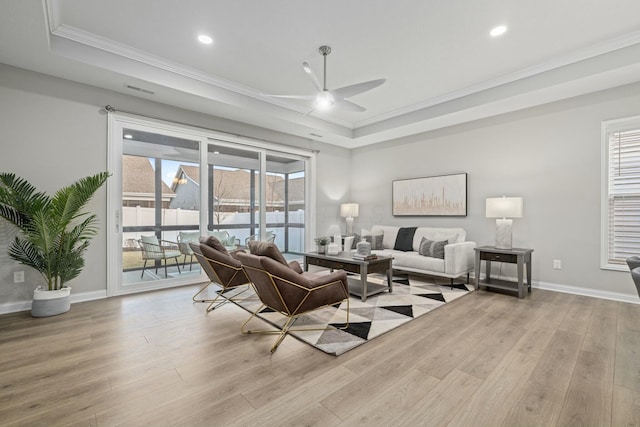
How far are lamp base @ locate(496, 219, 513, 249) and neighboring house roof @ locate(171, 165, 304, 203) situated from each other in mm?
3844

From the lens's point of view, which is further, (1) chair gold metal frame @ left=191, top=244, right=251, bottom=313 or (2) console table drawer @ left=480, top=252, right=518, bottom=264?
(2) console table drawer @ left=480, top=252, right=518, bottom=264

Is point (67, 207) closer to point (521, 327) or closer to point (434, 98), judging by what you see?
point (521, 327)

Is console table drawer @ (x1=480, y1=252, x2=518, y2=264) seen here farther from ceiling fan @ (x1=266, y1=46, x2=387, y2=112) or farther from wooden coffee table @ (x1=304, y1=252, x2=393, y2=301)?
ceiling fan @ (x1=266, y1=46, x2=387, y2=112)

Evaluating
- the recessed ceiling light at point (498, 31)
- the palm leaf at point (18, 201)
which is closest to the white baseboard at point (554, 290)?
the palm leaf at point (18, 201)

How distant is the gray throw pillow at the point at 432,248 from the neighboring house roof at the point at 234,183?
2840 mm

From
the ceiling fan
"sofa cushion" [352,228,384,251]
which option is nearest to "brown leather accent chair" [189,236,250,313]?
the ceiling fan

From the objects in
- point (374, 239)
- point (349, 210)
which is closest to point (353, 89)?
point (374, 239)

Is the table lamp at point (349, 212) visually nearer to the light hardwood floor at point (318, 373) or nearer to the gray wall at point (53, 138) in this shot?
the light hardwood floor at point (318, 373)

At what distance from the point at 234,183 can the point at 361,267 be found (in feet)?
9.45

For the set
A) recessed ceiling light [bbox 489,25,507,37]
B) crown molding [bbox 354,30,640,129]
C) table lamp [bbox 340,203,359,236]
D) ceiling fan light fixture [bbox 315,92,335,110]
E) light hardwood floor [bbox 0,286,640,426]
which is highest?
recessed ceiling light [bbox 489,25,507,37]

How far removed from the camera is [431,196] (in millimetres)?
5660

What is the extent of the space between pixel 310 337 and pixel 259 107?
11.8 ft

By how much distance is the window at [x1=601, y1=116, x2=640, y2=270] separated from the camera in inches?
146

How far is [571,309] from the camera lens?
3.42 meters
